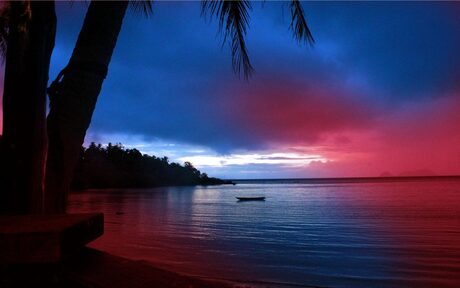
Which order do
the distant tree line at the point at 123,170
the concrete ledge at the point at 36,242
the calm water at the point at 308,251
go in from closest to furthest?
the concrete ledge at the point at 36,242 → the calm water at the point at 308,251 → the distant tree line at the point at 123,170

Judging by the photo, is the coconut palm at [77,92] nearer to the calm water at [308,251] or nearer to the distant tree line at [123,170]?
the calm water at [308,251]

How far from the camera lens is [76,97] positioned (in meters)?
3.30

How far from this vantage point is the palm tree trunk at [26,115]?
279 cm

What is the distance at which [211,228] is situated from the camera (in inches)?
1024

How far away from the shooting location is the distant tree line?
13625cm

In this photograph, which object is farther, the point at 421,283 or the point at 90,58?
the point at 421,283

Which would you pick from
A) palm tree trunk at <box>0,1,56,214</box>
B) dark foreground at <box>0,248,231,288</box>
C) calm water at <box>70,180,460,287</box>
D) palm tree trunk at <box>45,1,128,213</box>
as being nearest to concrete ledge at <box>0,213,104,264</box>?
dark foreground at <box>0,248,231,288</box>

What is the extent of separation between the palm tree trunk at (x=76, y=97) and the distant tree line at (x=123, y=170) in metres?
127

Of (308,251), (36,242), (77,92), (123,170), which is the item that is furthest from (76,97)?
(123,170)

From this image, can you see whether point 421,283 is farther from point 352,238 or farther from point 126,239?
point 126,239

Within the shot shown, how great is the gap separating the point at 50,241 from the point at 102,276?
50cm

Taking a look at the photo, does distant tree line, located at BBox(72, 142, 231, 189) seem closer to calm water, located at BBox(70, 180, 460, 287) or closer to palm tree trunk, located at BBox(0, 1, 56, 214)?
calm water, located at BBox(70, 180, 460, 287)

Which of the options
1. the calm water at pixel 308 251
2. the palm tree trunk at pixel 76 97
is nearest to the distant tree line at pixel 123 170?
the calm water at pixel 308 251

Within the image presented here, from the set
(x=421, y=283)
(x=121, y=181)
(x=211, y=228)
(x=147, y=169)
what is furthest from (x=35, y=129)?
(x=147, y=169)
